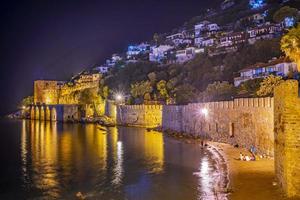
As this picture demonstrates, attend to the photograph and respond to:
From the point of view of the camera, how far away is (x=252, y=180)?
49.3ft

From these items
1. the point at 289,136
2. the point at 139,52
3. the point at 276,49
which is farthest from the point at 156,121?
the point at 139,52

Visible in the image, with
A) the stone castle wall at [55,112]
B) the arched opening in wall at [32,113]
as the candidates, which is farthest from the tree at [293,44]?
the arched opening in wall at [32,113]

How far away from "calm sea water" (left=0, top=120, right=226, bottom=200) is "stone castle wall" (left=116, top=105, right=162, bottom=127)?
1945cm

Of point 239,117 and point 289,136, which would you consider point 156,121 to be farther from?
point 289,136

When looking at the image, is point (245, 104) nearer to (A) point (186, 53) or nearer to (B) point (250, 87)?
(B) point (250, 87)

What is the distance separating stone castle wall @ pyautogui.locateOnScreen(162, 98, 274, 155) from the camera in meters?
19.9

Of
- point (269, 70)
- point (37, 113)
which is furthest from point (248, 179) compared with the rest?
point (37, 113)

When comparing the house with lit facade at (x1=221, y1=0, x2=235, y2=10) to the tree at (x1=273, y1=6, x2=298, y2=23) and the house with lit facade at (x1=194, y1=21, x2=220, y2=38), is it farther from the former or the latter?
the tree at (x1=273, y1=6, x2=298, y2=23)

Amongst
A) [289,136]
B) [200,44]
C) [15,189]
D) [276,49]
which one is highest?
[200,44]

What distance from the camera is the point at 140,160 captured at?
23297 millimetres

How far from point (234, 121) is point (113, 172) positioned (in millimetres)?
9135

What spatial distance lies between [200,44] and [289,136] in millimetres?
72507

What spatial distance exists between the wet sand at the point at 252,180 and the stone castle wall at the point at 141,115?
29.5 meters

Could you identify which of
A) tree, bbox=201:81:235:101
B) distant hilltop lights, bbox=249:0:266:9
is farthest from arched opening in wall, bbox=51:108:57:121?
distant hilltop lights, bbox=249:0:266:9
